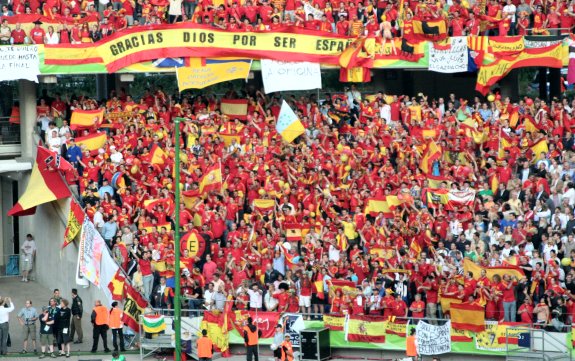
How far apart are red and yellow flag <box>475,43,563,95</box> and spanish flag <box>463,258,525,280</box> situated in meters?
9.49

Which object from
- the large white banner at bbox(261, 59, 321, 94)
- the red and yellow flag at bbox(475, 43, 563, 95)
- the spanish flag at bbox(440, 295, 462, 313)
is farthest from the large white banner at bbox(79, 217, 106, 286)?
the red and yellow flag at bbox(475, 43, 563, 95)

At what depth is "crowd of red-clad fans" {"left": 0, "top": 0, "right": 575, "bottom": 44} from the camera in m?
42.5

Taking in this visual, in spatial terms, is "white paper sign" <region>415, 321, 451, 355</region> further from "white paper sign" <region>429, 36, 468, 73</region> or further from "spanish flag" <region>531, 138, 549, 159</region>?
"white paper sign" <region>429, 36, 468, 73</region>

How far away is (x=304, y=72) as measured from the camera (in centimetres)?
4319

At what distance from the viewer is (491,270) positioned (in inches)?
1332

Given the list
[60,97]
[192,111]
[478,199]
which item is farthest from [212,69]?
[478,199]

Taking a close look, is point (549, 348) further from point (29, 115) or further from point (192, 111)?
point (29, 115)

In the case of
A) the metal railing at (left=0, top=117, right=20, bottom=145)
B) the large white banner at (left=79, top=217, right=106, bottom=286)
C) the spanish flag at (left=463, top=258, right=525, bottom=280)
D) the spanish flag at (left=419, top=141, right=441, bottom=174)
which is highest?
the metal railing at (left=0, top=117, right=20, bottom=145)

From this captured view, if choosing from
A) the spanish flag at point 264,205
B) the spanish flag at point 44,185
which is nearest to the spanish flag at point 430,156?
the spanish flag at point 264,205

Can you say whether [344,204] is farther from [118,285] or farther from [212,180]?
[118,285]

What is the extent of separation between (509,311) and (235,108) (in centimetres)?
1232

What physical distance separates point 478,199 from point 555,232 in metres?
2.73

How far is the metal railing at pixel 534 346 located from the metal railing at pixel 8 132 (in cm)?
1589

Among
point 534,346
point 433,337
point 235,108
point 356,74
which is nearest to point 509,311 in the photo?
point 534,346
